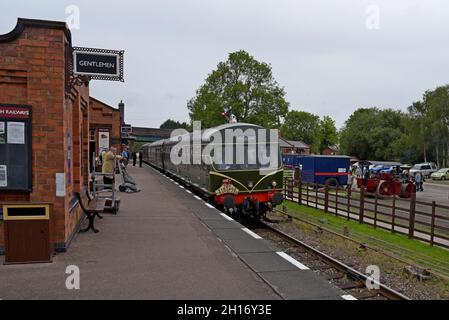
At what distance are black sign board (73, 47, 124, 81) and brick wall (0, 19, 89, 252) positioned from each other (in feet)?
1.31

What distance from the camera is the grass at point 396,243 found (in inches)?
353

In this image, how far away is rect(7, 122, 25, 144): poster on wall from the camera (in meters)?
6.47

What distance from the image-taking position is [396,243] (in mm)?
10883

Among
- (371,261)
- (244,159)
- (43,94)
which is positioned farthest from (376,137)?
(43,94)

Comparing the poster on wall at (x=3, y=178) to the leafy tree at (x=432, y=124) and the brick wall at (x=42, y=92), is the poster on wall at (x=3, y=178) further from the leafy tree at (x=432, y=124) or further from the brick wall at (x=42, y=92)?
the leafy tree at (x=432, y=124)

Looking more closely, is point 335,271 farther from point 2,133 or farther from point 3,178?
point 2,133

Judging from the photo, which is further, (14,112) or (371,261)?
(371,261)

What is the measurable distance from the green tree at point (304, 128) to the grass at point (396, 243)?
7841cm

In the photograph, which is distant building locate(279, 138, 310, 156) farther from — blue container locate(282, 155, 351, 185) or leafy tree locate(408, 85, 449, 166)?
blue container locate(282, 155, 351, 185)

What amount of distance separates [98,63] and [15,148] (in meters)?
2.07

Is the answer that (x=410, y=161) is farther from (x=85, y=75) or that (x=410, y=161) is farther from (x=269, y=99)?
(x=85, y=75)

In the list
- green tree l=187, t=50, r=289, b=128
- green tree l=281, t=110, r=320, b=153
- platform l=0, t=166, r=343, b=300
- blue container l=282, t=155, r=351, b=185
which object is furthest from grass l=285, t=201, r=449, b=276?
green tree l=281, t=110, r=320, b=153

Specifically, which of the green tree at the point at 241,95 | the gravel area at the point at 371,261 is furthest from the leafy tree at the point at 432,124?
the gravel area at the point at 371,261
